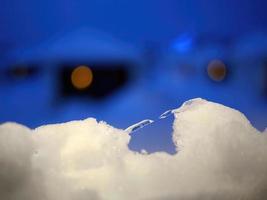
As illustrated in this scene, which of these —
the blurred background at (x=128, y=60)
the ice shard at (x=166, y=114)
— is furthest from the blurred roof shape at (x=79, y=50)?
the ice shard at (x=166, y=114)

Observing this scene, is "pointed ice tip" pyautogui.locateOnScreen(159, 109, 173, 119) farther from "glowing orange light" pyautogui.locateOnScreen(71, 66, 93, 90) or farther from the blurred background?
"glowing orange light" pyautogui.locateOnScreen(71, 66, 93, 90)

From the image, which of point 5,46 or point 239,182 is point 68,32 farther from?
point 239,182

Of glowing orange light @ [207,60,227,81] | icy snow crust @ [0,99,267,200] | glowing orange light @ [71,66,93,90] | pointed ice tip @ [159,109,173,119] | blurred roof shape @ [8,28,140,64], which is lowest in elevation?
icy snow crust @ [0,99,267,200]

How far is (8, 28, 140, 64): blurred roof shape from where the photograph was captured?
184 centimetres

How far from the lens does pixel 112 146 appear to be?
1853 mm

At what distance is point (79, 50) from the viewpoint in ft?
6.12

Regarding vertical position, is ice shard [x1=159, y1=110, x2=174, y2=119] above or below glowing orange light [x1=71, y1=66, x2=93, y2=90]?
below

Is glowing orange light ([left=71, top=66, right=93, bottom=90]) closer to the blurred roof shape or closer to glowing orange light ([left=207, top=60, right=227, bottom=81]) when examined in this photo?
the blurred roof shape

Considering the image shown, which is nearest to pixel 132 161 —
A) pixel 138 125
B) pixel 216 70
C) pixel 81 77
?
pixel 138 125

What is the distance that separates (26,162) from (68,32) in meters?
0.50

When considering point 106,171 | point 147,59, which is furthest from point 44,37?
point 106,171

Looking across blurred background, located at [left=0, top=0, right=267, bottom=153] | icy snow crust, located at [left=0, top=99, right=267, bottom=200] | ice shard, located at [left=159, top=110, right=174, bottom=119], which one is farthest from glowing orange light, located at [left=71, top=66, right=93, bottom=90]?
ice shard, located at [left=159, top=110, right=174, bottom=119]

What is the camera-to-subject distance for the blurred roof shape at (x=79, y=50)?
184 centimetres

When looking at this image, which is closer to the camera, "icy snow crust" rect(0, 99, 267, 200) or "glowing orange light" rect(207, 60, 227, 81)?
"icy snow crust" rect(0, 99, 267, 200)
